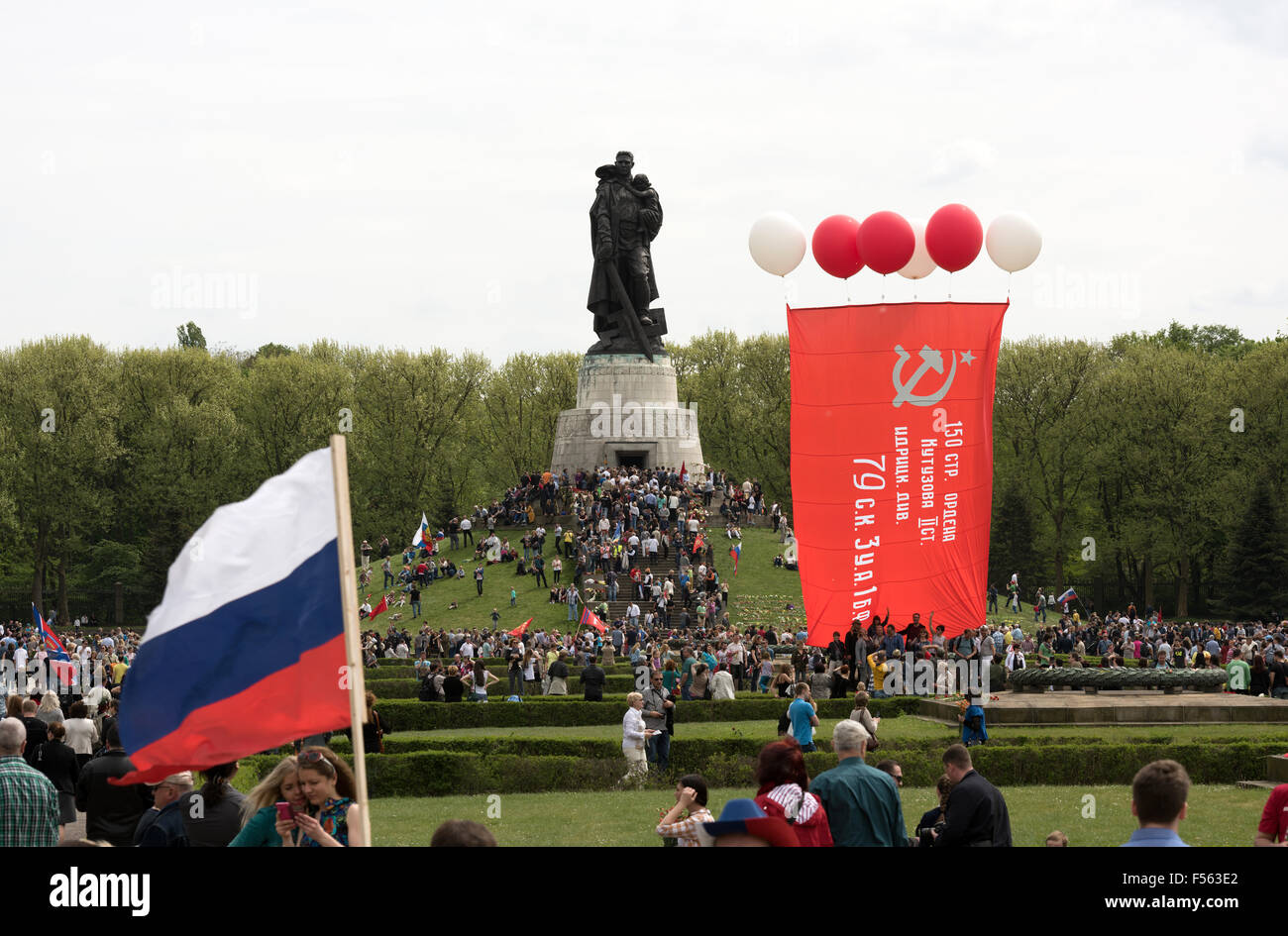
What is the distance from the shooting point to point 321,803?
6.96 m

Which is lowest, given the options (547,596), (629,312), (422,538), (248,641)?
(547,596)

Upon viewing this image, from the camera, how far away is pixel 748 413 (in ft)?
228

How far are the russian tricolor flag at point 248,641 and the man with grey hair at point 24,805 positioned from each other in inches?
83.3

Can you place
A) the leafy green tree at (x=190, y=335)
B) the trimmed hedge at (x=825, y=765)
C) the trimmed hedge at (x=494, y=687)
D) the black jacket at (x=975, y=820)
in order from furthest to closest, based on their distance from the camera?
the leafy green tree at (x=190, y=335) < the trimmed hedge at (x=494, y=687) < the trimmed hedge at (x=825, y=765) < the black jacket at (x=975, y=820)

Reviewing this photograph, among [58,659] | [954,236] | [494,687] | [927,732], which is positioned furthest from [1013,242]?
[58,659]

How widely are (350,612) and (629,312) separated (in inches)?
1745

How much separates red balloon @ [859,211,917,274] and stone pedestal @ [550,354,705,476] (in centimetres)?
2670

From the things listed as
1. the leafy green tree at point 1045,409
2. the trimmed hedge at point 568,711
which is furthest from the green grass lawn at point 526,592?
the leafy green tree at point 1045,409

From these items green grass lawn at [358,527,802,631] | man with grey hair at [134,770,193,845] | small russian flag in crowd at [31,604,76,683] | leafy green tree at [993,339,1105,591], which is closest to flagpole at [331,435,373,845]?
man with grey hair at [134,770,193,845]

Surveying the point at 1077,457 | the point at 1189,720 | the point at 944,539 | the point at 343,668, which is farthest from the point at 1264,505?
the point at 343,668

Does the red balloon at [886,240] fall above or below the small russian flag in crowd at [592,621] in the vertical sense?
above

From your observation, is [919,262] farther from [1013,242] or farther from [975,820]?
[975,820]

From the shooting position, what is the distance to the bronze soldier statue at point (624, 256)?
50.0 m

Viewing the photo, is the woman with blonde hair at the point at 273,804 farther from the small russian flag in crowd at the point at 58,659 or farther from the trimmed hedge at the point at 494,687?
the small russian flag in crowd at the point at 58,659
